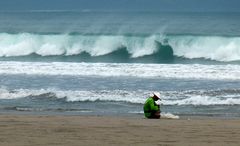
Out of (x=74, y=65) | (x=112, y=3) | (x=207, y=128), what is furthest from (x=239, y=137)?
(x=112, y=3)

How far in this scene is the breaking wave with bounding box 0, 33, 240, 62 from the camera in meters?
37.0

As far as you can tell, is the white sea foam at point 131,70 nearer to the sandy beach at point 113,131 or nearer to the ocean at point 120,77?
the ocean at point 120,77

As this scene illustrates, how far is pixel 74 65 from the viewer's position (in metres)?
30.4

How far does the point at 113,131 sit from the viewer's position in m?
13.4

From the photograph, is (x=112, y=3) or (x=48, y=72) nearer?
(x=48, y=72)

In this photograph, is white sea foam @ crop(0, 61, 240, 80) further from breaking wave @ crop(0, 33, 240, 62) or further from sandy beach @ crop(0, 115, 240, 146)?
sandy beach @ crop(0, 115, 240, 146)

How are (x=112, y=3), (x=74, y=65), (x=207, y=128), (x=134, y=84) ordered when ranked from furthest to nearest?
(x=112, y=3), (x=74, y=65), (x=134, y=84), (x=207, y=128)

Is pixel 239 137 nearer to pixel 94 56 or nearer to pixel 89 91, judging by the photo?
pixel 89 91

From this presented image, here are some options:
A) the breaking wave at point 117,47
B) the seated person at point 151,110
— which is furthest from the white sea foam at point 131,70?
the seated person at point 151,110

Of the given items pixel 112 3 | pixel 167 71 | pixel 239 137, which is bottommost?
pixel 239 137

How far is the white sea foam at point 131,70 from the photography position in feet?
84.0

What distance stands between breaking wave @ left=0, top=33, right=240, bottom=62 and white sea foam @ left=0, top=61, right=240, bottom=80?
6536 mm

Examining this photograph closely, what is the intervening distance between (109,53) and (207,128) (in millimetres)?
25215

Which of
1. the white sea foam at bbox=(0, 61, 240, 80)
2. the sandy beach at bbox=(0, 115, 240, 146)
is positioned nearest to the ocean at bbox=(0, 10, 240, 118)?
the white sea foam at bbox=(0, 61, 240, 80)
